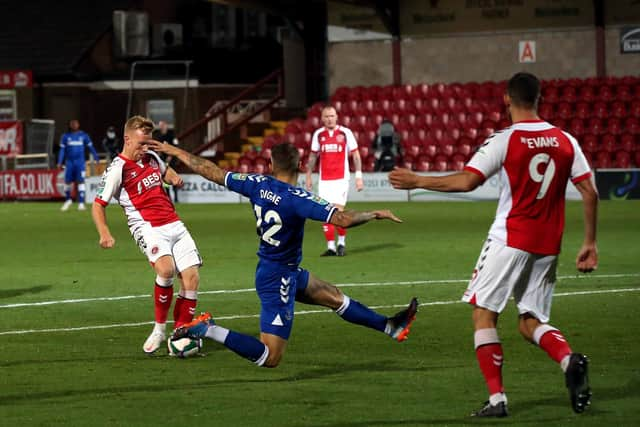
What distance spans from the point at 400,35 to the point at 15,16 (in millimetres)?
23780

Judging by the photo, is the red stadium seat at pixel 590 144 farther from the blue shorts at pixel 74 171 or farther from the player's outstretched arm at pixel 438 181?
the player's outstretched arm at pixel 438 181

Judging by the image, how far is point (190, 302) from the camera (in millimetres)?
10102

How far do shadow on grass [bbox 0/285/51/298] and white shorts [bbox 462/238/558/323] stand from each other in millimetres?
8283

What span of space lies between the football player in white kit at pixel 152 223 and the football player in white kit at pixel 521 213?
3.51 meters

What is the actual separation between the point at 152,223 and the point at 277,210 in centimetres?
227

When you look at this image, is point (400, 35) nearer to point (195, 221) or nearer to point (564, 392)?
point (195, 221)

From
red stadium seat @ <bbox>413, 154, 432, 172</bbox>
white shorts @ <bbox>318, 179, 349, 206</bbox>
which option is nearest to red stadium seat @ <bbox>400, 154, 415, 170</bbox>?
red stadium seat @ <bbox>413, 154, 432, 172</bbox>

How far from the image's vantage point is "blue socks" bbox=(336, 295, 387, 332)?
9211 millimetres

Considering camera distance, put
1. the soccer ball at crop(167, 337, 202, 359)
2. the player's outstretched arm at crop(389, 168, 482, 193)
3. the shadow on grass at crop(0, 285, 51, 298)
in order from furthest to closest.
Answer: the shadow on grass at crop(0, 285, 51, 298), the soccer ball at crop(167, 337, 202, 359), the player's outstretched arm at crop(389, 168, 482, 193)

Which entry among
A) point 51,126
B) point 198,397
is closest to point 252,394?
point 198,397

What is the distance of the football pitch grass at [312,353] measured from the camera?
7516mm

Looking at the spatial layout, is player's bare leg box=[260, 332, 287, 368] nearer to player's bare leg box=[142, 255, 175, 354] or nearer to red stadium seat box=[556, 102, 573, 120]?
player's bare leg box=[142, 255, 175, 354]

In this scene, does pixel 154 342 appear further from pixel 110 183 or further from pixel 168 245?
pixel 110 183

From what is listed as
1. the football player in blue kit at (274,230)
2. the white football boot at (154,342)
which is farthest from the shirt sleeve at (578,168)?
the white football boot at (154,342)
